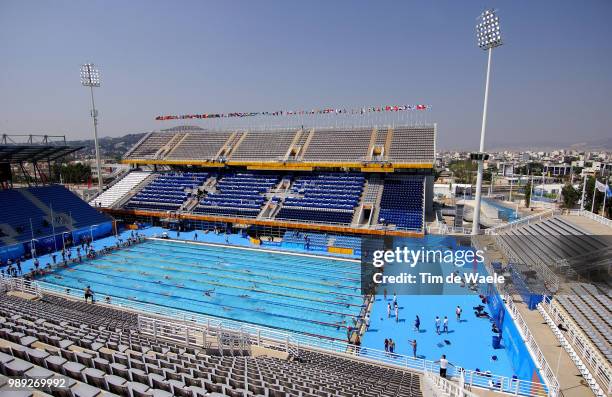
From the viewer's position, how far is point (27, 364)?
5.58m

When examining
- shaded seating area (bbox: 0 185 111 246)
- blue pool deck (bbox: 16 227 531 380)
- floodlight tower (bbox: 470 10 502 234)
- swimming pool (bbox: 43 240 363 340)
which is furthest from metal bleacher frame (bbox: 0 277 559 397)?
shaded seating area (bbox: 0 185 111 246)

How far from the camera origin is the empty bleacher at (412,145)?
116 feet

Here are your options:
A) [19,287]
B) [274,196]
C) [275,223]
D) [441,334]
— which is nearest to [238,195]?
[274,196]

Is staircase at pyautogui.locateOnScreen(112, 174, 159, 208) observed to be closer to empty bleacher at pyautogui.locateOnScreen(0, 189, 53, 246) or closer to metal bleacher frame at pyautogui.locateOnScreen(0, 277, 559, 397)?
empty bleacher at pyautogui.locateOnScreen(0, 189, 53, 246)

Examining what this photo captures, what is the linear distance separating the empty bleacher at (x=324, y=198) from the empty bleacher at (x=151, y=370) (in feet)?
71.8

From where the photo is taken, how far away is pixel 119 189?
142 ft

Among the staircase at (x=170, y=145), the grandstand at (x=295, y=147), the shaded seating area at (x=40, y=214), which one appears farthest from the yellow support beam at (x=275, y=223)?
the staircase at (x=170, y=145)

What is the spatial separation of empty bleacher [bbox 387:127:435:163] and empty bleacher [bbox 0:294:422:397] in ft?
89.5

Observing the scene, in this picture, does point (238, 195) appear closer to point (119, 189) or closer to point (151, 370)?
point (119, 189)

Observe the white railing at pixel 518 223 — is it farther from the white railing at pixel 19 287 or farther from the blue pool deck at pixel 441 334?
the white railing at pixel 19 287

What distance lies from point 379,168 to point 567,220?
16681 millimetres

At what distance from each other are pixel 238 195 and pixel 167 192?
383 inches

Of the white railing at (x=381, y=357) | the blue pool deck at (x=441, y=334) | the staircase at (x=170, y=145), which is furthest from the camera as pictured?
the staircase at (x=170, y=145)

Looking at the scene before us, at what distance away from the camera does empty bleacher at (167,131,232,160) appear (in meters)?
44.2
